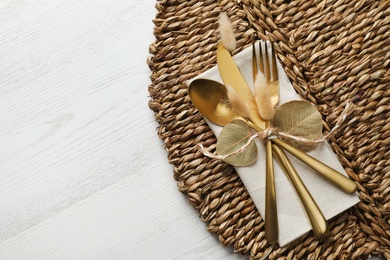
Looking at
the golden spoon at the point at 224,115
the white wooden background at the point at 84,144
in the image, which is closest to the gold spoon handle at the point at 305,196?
the golden spoon at the point at 224,115

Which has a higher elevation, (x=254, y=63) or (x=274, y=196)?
(x=254, y=63)

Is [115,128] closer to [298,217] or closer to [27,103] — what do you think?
[27,103]

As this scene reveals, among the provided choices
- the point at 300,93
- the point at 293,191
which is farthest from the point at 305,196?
the point at 300,93

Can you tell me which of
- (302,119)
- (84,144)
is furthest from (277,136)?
(84,144)

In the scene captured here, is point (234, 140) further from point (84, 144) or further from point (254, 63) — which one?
point (84, 144)

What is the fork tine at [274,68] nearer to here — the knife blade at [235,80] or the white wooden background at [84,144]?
the knife blade at [235,80]

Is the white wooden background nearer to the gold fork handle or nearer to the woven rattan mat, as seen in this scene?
the woven rattan mat
